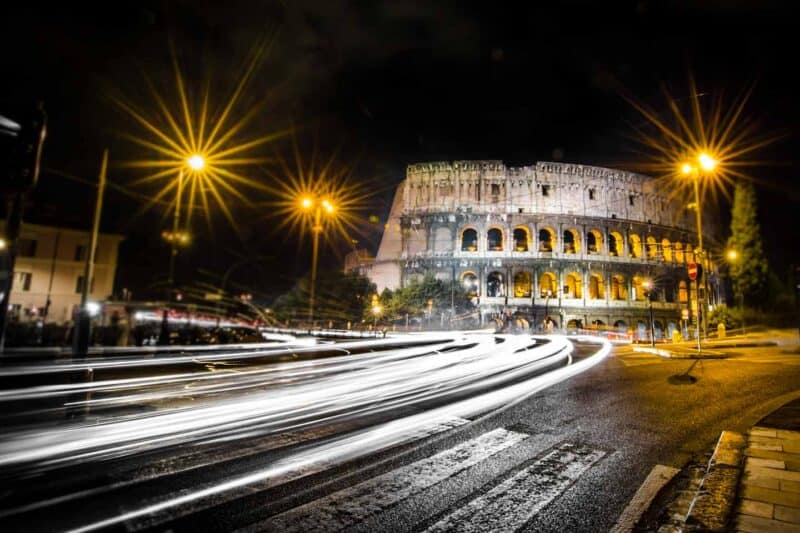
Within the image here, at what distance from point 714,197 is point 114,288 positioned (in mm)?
82375

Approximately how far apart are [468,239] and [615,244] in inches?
722

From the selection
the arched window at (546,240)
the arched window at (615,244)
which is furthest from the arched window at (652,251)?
the arched window at (546,240)

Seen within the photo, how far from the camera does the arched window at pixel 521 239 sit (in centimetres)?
4576

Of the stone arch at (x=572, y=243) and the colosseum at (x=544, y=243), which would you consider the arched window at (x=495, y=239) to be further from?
the stone arch at (x=572, y=243)

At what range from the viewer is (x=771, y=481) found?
3.12 m

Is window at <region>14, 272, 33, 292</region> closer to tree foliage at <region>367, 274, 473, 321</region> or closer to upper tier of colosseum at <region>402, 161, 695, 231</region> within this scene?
tree foliage at <region>367, 274, 473, 321</region>

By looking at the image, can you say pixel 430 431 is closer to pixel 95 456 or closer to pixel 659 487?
pixel 659 487

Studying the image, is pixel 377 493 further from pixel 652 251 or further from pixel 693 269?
pixel 652 251

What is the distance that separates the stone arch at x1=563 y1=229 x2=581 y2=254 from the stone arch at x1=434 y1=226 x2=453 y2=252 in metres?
13.5

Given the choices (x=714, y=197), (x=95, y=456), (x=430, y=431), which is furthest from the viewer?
(x=714, y=197)

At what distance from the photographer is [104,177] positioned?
11258mm

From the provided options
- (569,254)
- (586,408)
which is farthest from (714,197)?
(586,408)

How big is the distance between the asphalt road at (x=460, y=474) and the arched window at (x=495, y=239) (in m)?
40.9

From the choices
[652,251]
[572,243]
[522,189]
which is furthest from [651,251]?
[522,189]
